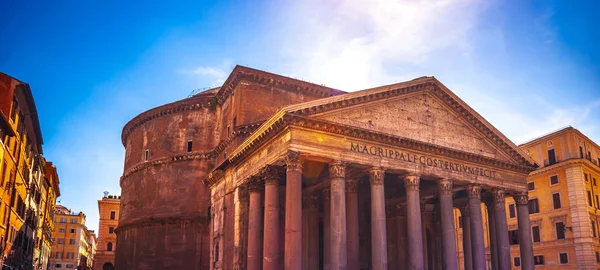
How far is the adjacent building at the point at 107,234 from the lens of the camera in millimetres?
52688

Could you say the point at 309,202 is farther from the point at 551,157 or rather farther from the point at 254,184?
the point at 551,157

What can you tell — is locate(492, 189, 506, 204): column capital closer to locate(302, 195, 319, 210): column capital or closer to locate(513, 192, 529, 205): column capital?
locate(513, 192, 529, 205): column capital

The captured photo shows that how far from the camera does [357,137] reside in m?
19.7

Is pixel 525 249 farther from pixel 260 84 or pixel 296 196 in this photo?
pixel 260 84

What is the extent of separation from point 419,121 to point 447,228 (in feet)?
14.8

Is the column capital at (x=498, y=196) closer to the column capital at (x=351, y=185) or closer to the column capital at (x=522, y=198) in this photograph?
the column capital at (x=522, y=198)

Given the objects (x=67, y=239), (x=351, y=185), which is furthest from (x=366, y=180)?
A: (x=67, y=239)

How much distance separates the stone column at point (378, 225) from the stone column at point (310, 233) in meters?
4.55

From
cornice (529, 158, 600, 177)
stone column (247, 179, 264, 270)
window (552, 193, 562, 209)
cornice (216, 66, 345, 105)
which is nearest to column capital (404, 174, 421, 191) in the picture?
stone column (247, 179, 264, 270)

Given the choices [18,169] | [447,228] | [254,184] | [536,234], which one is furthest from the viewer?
[536,234]

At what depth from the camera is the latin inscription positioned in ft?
65.0

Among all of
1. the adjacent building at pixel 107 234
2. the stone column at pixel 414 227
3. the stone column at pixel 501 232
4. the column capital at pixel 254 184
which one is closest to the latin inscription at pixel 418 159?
the stone column at pixel 414 227

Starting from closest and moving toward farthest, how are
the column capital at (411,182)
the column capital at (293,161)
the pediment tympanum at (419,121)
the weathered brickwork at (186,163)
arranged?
the column capital at (293,161)
the pediment tympanum at (419,121)
the column capital at (411,182)
the weathered brickwork at (186,163)

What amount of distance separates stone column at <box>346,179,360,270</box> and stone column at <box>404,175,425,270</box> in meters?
2.01
